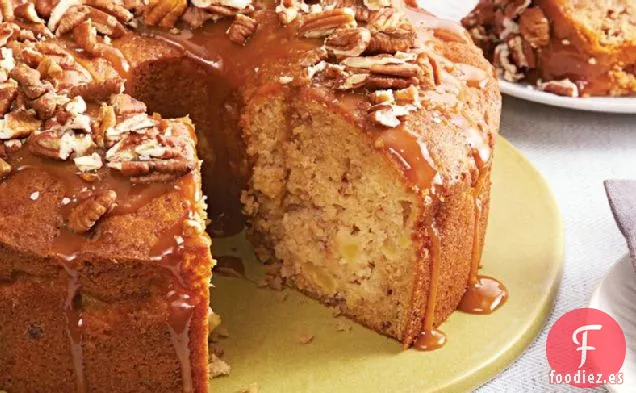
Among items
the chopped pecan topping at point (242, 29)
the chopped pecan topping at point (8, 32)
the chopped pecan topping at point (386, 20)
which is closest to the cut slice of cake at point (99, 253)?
the chopped pecan topping at point (8, 32)

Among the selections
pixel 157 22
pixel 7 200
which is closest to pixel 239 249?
pixel 157 22

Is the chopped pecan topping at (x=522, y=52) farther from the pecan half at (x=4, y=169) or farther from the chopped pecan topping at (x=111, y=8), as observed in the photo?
the pecan half at (x=4, y=169)

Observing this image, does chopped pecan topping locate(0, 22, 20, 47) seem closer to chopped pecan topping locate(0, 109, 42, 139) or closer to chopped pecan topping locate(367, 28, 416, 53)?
chopped pecan topping locate(0, 109, 42, 139)

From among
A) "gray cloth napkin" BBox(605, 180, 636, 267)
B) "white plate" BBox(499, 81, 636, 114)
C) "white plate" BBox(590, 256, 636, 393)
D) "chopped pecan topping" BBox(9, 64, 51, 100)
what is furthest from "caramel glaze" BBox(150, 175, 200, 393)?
"white plate" BBox(499, 81, 636, 114)

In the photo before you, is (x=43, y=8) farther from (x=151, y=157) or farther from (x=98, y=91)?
(x=151, y=157)

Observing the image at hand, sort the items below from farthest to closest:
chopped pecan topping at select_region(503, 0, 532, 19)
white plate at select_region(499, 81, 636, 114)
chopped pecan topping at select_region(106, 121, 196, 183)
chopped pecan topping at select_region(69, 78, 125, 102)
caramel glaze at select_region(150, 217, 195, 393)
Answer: chopped pecan topping at select_region(503, 0, 532, 19), white plate at select_region(499, 81, 636, 114), chopped pecan topping at select_region(69, 78, 125, 102), chopped pecan topping at select_region(106, 121, 196, 183), caramel glaze at select_region(150, 217, 195, 393)

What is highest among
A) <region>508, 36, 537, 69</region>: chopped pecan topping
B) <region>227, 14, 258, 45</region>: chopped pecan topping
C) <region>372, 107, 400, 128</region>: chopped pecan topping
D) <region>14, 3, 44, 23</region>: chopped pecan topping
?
<region>372, 107, 400, 128</region>: chopped pecan topping

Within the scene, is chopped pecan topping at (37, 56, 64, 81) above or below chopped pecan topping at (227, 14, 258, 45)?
below

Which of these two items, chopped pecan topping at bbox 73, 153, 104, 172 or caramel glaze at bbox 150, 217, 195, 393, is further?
chopped pecan topping at bbox 73, 153, 104, 172
